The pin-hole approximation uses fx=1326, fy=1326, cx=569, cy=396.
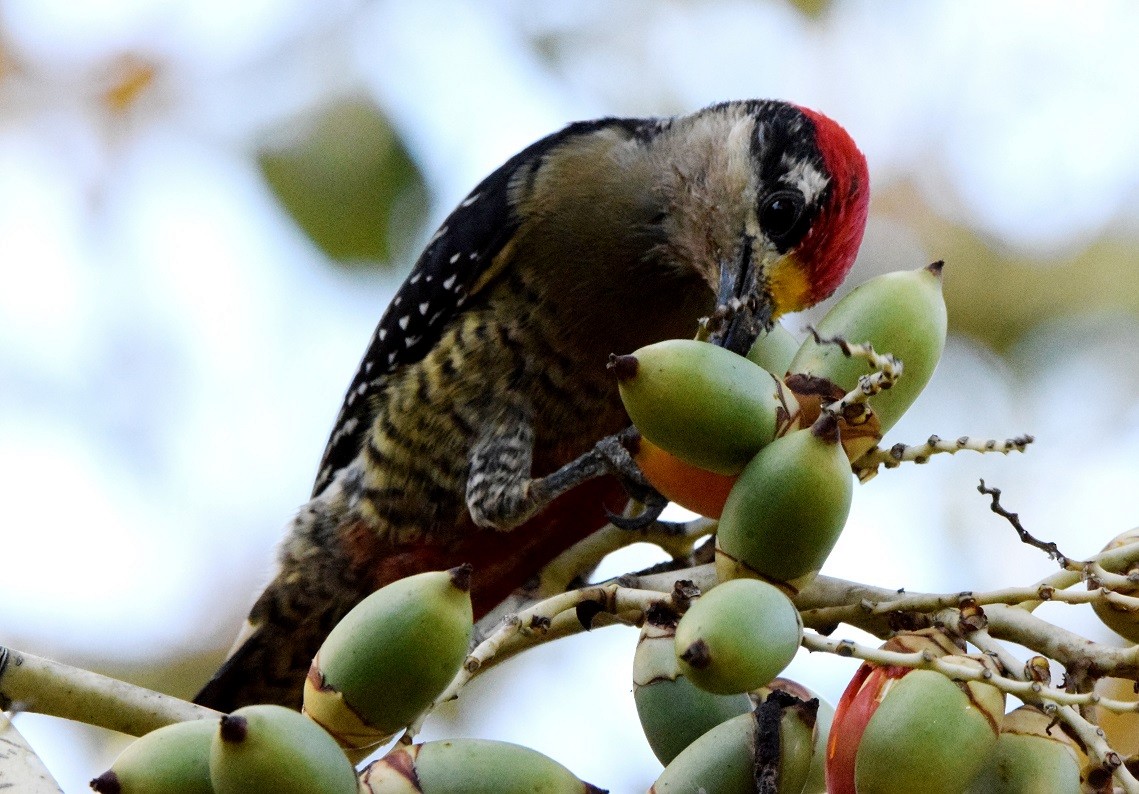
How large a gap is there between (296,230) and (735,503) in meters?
3.15

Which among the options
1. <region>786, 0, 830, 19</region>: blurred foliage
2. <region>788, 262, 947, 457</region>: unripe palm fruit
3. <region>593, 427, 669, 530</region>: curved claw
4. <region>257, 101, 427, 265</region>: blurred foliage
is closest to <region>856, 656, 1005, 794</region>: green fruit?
<region>788, 262, 947, 457</region>: unripe palm fruit

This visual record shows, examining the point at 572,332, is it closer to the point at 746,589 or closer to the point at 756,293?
the point at 756,293

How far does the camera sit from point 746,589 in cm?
126

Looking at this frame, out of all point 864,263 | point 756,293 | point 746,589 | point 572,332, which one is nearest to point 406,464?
point 572,332

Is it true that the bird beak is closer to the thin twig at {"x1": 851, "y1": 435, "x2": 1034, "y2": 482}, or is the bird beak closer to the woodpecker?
the woodpecker

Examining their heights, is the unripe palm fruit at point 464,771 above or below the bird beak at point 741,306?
below

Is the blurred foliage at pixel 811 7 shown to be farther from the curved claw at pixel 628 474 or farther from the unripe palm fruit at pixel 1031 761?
the unripe palm fruit at pixel 1031 761

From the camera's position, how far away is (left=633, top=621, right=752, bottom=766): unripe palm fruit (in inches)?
58.9

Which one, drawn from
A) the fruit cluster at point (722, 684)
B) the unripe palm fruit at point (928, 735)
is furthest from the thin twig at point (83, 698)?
the unripe palm fruit at point (928, 735)

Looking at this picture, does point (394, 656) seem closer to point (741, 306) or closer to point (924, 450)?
point (924, 450)

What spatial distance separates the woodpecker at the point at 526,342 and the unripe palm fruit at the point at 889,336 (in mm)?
1304

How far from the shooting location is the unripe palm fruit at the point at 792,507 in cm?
132

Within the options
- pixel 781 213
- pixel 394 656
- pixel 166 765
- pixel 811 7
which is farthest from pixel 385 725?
pixel 811 7

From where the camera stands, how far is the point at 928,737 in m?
1.28
